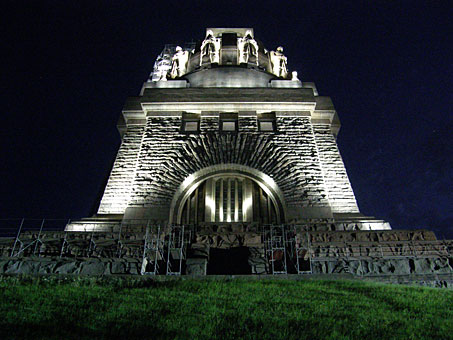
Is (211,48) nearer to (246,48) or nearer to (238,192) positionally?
(246,48)

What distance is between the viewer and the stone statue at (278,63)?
87.9 feet

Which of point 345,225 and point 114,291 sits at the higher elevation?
point 345,225

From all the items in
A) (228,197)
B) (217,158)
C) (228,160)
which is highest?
(217,158)

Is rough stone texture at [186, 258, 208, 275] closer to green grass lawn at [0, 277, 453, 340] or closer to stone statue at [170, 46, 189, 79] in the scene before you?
green grass lawn at [0, 277, 453, 340]

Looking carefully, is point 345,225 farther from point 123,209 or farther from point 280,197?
point 123,209

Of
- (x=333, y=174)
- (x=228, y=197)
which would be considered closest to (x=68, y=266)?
(x=228, y=197)

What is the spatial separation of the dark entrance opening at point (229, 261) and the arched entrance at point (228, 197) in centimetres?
621

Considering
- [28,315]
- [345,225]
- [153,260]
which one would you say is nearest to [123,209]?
[153,260]

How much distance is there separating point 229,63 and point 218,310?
22.4m

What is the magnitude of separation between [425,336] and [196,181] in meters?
13.6

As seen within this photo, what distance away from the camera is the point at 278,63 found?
27219 mm

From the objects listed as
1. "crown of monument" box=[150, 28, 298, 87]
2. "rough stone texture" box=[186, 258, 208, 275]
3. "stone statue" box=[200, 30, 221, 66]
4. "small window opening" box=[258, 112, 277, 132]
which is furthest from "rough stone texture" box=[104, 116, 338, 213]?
"stone statue" box=[200, 30, 221, 66]

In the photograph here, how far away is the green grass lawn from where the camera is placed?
16.0 feet

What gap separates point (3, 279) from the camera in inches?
309
